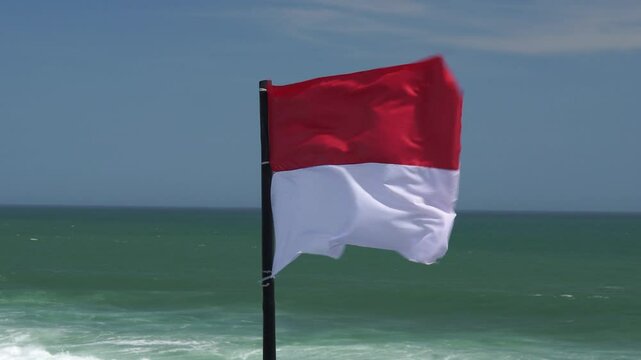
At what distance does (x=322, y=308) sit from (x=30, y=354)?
53.3 feet

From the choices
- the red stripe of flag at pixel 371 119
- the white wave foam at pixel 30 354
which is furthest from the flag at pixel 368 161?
the white wave foam at pixel 30 354

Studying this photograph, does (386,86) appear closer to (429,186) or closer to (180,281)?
(429,186)

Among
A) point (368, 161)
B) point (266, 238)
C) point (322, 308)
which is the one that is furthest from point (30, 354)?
point (322, 308)

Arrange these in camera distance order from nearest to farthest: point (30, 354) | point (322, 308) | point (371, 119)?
point (371, 119) < point (30, 354) < point (322, 308)

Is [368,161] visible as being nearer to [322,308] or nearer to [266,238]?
[266,238]

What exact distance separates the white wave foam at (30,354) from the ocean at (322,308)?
0.13ft

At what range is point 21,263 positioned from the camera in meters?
61.9

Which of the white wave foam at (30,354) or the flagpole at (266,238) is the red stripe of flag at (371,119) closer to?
the flagpole at (266,238)

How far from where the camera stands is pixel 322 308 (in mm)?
36062

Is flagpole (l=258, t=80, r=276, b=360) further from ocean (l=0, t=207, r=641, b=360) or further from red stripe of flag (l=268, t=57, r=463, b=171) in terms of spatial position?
ocean (l=0, t=207, r=641, b=360)

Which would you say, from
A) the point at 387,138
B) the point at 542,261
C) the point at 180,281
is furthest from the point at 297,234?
the point at 542,261

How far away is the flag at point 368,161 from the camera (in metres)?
7.11

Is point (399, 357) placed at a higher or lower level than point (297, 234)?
lower

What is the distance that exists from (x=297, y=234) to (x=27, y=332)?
18810 millimetres
